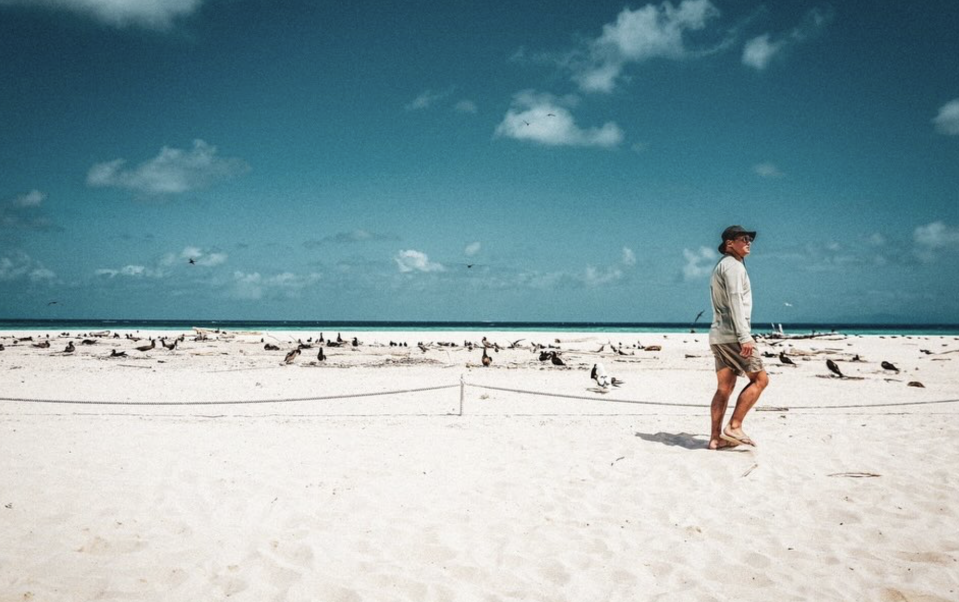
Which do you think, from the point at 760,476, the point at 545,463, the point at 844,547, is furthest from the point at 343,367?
the point at 844,547

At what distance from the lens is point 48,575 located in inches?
125

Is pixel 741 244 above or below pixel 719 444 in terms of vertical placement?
above

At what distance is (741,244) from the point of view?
5.66m

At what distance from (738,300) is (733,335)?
356mm

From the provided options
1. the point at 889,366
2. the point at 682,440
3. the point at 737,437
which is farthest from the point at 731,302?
the point at 889,366

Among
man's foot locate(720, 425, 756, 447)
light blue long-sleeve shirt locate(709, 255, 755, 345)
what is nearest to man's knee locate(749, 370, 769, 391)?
light blue long-sleeve shirt locate(709, 255, 755, 345)

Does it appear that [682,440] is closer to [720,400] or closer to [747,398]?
[720,400]

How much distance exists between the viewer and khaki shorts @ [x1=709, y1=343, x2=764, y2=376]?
5391 mm

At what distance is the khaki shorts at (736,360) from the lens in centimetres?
539

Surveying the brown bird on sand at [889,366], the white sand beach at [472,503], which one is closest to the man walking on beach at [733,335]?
the white sand beach at [472,503]

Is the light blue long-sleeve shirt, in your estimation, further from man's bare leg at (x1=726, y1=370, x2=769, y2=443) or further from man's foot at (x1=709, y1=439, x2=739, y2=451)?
man's foot at (x1=709, y1=439, x2=739, y2=451)

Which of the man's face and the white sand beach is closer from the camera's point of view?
the white sand beach

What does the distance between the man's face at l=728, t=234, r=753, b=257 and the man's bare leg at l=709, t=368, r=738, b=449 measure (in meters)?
1.24

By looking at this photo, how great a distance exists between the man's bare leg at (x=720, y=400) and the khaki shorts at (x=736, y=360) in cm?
8
